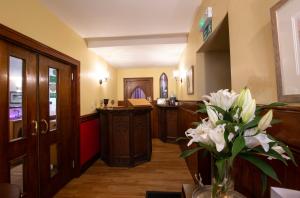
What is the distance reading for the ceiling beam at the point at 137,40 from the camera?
333 cm

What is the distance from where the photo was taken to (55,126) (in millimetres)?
2535

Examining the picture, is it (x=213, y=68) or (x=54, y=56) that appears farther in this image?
(x=213, y=68)

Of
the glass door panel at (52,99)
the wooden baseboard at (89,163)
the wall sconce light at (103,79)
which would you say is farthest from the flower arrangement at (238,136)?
the wall sconce light at (103,79)

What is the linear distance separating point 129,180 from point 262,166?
2.61m

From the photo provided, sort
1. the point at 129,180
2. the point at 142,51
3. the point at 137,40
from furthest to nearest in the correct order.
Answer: the point at 142,51 → the point at 137,40 → the point at 129,180

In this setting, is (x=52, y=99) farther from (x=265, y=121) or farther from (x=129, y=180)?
(x=265, y=121)

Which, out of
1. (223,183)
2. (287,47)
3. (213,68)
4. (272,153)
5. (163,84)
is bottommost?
(223,183)

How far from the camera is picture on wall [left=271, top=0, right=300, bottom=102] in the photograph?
2.51 feet

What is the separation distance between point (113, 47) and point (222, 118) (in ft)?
10.7

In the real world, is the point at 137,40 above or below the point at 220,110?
above

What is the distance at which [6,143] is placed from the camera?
1707 millimetres

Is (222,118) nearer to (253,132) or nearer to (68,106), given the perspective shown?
(253,132)

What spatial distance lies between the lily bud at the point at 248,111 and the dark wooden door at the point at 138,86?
5.35 metres

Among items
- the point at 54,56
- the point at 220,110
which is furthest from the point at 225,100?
the point at 54,56
